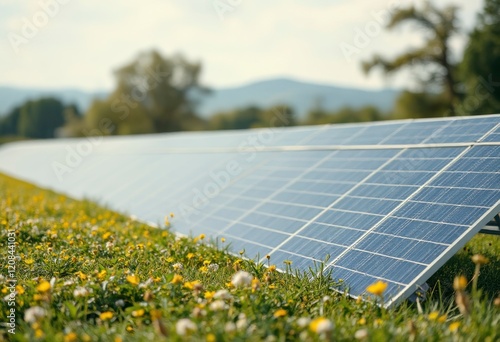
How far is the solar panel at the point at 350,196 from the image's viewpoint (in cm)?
689

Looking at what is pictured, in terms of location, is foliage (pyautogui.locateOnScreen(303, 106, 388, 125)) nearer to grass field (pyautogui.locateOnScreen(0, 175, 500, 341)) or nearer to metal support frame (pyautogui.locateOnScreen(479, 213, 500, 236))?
metal support frame (pyautogui.locateOnScreen(479, 213, 500, 236))

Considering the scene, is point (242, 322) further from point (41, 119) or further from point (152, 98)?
point (41, 119)

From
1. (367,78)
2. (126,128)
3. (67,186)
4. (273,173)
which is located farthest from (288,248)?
(126,128)

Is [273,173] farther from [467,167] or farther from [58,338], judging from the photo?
[58,338]

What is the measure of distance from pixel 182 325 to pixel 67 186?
18397 millimetres

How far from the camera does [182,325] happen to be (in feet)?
14.7

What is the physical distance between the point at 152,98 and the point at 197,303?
248 ft

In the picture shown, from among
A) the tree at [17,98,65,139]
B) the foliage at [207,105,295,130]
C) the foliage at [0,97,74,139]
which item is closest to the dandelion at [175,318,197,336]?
the foliage at [207,105,295,130]

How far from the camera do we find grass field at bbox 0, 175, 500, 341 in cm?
500

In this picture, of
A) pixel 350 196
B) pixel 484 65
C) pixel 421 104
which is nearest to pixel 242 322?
pixel 350 196

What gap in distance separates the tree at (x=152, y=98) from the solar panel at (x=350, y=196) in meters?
61.1

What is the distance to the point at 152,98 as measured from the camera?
7975 cm

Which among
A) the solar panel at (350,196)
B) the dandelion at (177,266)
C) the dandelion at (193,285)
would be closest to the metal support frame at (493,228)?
the solar panel at (350,196)

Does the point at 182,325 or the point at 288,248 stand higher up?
the point at 182,325
